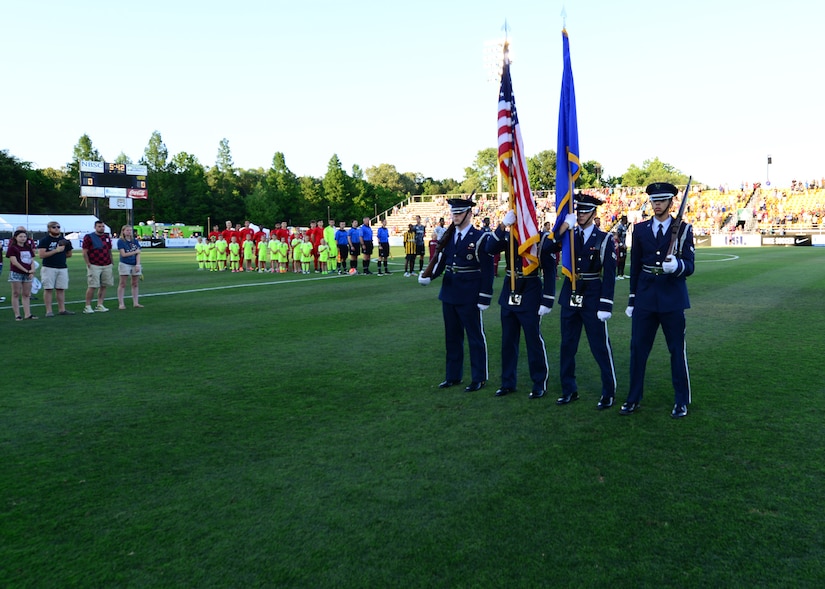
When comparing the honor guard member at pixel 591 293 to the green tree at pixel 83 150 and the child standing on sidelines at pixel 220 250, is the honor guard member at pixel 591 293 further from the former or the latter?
the green tree at pixel 83 150

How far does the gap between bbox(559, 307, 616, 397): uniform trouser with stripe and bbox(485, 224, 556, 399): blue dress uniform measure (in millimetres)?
238

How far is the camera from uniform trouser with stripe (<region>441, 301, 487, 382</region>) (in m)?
6.87

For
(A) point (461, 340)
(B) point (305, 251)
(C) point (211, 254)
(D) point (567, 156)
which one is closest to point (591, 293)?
(D) point (567, 156)

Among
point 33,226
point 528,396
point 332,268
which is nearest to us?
point 528,396

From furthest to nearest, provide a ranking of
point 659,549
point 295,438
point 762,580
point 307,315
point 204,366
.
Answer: point 307,315 < point 204,366 < point 295,438 < point 659,549 < point 762,580

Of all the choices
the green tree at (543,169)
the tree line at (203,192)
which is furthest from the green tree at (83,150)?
the green tree at (543,169)

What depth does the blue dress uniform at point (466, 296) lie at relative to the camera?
676 cm

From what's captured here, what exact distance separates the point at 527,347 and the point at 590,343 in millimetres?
677

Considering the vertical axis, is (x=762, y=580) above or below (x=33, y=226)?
below

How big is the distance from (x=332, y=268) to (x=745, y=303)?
618 inches

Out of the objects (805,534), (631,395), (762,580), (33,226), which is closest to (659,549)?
(762,580)

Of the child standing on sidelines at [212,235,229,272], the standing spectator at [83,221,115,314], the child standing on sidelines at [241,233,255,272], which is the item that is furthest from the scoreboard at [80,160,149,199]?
the standing spectator at [83,221,115,314]

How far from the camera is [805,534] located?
3.54m

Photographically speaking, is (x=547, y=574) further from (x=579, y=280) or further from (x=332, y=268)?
(x=332, y=268)
